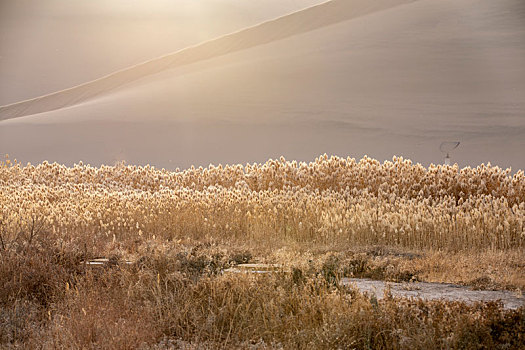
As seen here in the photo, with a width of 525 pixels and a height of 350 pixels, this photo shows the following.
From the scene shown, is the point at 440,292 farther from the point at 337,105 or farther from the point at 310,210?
the point at 337,105

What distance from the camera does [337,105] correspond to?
34.9m

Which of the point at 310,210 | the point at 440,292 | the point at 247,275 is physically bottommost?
the point at 440,292

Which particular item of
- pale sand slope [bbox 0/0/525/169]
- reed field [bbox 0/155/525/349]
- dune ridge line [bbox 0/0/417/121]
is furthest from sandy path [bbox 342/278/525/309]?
dune ridge line [bbox 0/0/417/121]

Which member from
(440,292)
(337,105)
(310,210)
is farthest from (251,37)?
(440,292)

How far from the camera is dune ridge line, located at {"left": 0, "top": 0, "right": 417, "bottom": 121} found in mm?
55031

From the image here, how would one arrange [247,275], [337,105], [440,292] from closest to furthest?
[247,275], [440,292], [337,105]

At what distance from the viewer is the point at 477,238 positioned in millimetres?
9039

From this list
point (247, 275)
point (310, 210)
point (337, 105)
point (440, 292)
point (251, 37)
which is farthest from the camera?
point (251, 37)

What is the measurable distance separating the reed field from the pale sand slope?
16.6 metres

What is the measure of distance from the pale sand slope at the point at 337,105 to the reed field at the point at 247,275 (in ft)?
54.5

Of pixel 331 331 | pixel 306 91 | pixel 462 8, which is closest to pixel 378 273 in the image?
pixel 331 331

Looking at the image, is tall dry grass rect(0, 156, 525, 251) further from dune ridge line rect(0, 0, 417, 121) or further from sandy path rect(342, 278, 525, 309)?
dune ridge line rect(0, 0, 417, 121)

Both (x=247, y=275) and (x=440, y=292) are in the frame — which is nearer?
(x=247, y=275)

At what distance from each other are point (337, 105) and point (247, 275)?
1157 inches
